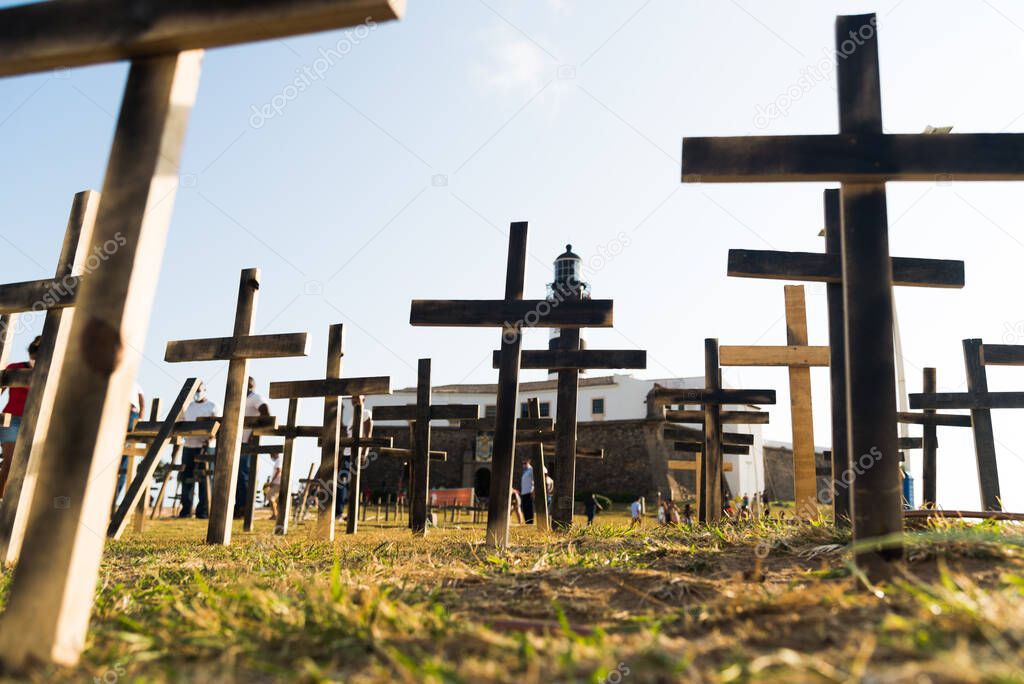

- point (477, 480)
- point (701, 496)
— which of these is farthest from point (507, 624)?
point (477, 480)

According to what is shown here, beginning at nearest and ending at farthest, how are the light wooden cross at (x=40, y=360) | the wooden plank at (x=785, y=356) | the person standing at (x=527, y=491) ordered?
1. the light wooden cross at (x=40, y=360)
2. the wooden plank at (x=785, y=356)
3. the person standing at (x=527, y=491)

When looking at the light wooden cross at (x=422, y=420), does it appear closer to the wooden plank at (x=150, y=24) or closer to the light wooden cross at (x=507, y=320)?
the light wooden cross at (x=507, y=320)

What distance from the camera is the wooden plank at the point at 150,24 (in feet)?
8.50

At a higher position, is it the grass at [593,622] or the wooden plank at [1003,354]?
the wooden plank at [1003,354]

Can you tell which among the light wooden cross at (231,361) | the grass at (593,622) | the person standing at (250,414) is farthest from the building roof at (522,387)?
the grass at (593,622)

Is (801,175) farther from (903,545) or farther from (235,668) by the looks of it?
(235,668)

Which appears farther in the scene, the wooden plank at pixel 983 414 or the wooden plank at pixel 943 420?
the wooden plank at pixel 943 420

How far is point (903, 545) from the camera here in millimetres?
3221

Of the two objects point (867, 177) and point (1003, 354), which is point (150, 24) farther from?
point (1003, 354)

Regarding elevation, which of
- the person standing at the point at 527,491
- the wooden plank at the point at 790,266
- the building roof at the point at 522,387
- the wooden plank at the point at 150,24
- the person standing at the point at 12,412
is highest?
the building roof at the point at 522,387

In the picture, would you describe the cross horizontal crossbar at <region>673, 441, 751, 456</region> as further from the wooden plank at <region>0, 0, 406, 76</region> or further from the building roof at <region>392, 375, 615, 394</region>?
the building roof at <region>392, 375, 615, 394</region>

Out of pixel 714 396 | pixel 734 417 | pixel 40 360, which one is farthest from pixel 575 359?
pixel 40 360

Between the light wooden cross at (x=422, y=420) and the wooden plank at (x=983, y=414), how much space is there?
6.85m

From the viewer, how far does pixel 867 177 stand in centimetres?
349
